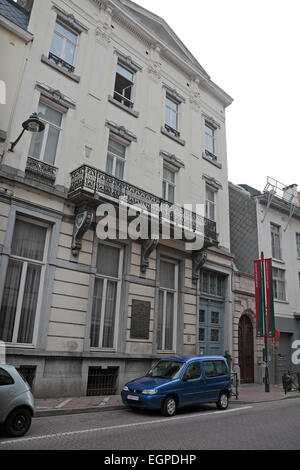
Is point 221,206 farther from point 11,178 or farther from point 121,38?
point 11,178

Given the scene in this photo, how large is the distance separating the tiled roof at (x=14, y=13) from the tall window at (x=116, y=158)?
17.6 feet

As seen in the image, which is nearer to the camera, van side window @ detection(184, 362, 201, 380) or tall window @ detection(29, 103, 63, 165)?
van side window @ detection(184, 362, 201, 380)

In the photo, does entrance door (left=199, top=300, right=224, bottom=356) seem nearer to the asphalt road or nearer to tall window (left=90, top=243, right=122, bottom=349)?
tall window (left=90, top=243, right=122, bottom=349)

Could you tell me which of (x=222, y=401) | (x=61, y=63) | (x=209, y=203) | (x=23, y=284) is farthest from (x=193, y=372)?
(x=61, y=63)

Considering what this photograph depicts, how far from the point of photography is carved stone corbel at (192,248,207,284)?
56.2 ft

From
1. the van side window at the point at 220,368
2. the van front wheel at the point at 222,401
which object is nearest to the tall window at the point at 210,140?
the van side window at the point at 220,368

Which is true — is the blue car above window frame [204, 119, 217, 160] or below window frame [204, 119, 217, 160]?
below

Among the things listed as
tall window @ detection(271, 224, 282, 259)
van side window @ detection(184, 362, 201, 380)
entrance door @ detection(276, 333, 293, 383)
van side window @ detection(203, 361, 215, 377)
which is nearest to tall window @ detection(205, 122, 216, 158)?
tall window @ detection(271, 224, 282, 259)

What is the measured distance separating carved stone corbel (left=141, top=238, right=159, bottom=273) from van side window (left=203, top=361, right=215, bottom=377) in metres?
4.83

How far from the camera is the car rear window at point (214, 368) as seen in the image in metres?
11.3

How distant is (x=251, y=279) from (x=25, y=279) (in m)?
13.9

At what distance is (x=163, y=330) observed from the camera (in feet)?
51.7

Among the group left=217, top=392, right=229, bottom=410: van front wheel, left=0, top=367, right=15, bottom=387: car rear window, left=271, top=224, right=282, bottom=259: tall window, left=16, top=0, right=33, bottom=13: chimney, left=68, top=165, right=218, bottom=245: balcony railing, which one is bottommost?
left=217, top=392, right=229, bottom=410: van front wheel
